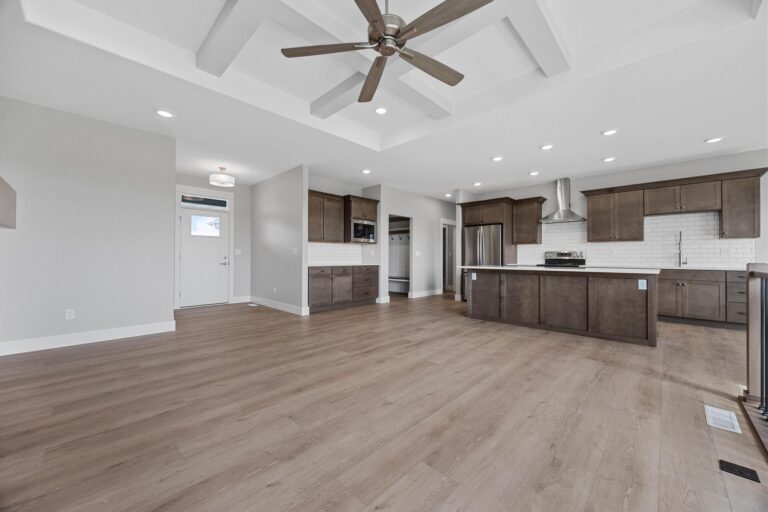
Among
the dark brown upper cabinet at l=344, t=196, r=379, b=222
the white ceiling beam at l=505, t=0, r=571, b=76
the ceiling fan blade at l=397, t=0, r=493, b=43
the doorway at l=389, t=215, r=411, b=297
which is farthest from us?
the doorway at l=389, t=215, r=411, b=297

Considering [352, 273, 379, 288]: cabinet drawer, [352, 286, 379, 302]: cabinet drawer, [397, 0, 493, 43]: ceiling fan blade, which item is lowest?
[352, 286, 379, 302]: cabinet drawer

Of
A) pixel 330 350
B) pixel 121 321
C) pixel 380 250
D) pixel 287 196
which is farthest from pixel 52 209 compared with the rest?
pixel 380 250

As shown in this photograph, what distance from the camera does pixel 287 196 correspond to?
225 inches

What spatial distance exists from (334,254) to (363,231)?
31.6 inches

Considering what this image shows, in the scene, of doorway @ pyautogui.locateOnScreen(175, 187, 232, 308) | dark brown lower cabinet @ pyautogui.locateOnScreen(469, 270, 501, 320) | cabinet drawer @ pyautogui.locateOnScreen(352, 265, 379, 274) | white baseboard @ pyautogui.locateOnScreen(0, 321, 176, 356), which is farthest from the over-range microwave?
white baseboard @ pyautogui.locateOnScreen(0, 321, 176, 356)

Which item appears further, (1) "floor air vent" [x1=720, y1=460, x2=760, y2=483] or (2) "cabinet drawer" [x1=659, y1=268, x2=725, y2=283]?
(2) "cabinet drawer" [x1=659, y1=268, x2=725, y2=283]

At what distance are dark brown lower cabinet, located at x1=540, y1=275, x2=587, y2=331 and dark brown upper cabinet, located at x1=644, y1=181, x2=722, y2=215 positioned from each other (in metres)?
2.64

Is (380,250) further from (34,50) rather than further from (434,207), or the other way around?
(34,50)

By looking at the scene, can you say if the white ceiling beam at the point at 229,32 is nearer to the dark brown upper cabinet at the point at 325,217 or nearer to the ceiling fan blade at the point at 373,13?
the ceiling fan blade at the point at 373,13

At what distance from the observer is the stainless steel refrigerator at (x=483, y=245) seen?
6660 millimetres

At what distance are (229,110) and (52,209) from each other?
2.27 metres

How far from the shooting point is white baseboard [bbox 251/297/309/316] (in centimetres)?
527

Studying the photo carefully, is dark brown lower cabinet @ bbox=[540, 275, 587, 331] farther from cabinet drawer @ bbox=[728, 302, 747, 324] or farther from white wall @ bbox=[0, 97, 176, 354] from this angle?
white wall @ bbox=[0, 97, 176, 354]

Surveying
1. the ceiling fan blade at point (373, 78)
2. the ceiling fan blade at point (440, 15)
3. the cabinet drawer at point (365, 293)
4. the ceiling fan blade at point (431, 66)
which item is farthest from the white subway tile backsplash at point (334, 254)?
the ceiling fan blade at point (440, 15)
